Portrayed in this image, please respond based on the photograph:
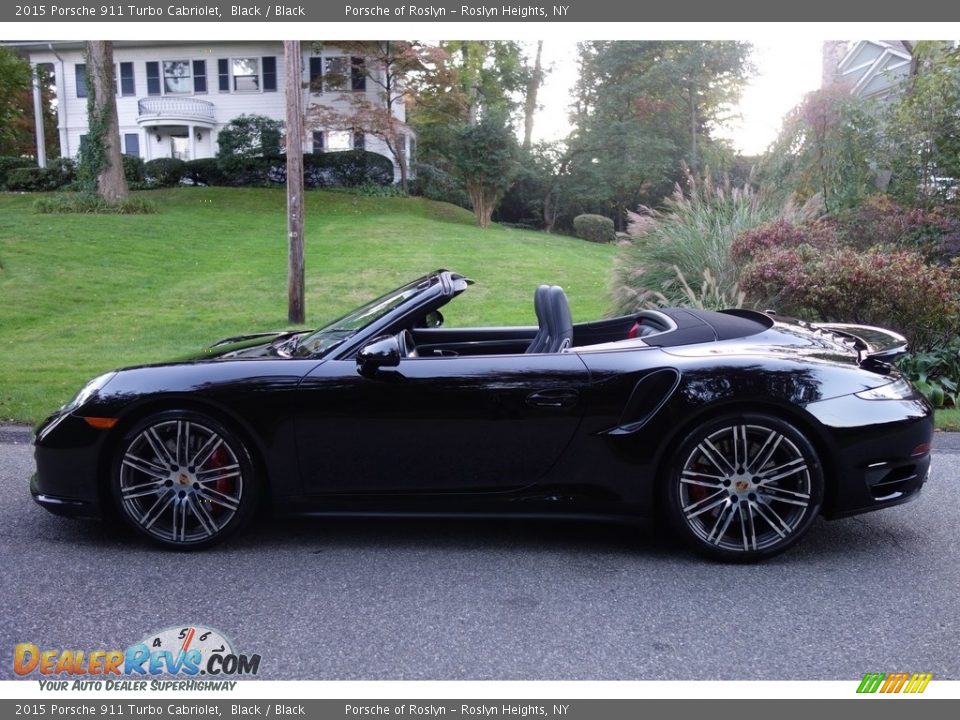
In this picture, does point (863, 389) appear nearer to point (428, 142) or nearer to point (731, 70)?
point (428, 142)

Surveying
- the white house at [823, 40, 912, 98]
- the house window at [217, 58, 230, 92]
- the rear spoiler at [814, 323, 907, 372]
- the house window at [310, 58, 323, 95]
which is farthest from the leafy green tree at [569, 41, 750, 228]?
the rear spoiler at [814, 323, 907, 372]

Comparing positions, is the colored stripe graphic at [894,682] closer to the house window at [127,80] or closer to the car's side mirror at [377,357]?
the car's side mirror at [377,357]

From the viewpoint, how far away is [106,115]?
23.2 metres

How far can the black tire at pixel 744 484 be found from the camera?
365cm

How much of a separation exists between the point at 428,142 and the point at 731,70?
1382cm

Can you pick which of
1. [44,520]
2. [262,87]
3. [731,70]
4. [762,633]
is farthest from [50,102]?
[762,633]

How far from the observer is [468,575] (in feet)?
11.7

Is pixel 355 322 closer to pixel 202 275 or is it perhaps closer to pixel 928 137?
pixel 928 137

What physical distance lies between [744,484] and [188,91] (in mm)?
33657

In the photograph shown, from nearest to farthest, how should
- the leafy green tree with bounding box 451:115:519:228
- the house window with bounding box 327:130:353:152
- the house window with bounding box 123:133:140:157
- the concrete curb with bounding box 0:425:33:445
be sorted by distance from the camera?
the concrete curb with bounding box 0:425:33:445, the leafy green tree with bounding box 451:115:519:228, the house window with bounding box 327:130:353:152, the house window with bounding box 123:133:140:157

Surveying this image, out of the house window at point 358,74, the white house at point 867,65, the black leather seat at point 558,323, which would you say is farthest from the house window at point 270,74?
the black leather seat at point 558,323

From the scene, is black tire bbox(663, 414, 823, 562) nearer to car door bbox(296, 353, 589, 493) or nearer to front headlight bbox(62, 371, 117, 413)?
car door bbox(296, 353, 589, 493)

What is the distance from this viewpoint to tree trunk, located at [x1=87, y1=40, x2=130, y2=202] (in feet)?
75.7

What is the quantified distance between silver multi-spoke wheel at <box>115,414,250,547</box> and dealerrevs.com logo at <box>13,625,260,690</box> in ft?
2.81
